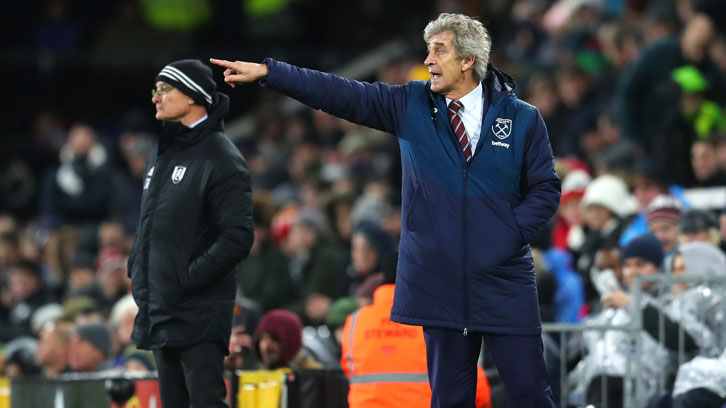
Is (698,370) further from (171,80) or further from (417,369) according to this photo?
(171,80)

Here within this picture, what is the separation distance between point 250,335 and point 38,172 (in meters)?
9.69

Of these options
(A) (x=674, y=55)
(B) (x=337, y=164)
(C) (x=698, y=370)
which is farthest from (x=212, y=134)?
(B) (x=337, y=164)

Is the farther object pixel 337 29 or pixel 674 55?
pixel 337 29

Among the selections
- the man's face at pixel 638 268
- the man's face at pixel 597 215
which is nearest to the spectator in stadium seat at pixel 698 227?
the man's face at pixel 638 268

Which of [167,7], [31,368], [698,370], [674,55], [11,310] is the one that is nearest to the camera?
[698,370]

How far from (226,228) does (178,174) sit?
14.8 inches


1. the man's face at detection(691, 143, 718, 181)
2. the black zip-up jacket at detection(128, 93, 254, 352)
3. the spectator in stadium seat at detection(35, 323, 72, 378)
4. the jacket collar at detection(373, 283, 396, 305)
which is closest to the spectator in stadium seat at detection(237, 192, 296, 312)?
the spectator in stadium seat at detection(35, 323, 72, 378)

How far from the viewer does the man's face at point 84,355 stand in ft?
32.3

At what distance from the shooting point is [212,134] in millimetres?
6980

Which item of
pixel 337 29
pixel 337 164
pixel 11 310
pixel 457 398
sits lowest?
pixel 457 398

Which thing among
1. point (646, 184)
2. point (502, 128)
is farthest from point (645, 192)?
point (502, 128)

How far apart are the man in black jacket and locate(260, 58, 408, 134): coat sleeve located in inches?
37.1

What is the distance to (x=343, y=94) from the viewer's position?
6.07 m

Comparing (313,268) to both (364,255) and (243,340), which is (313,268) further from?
(243,340)
